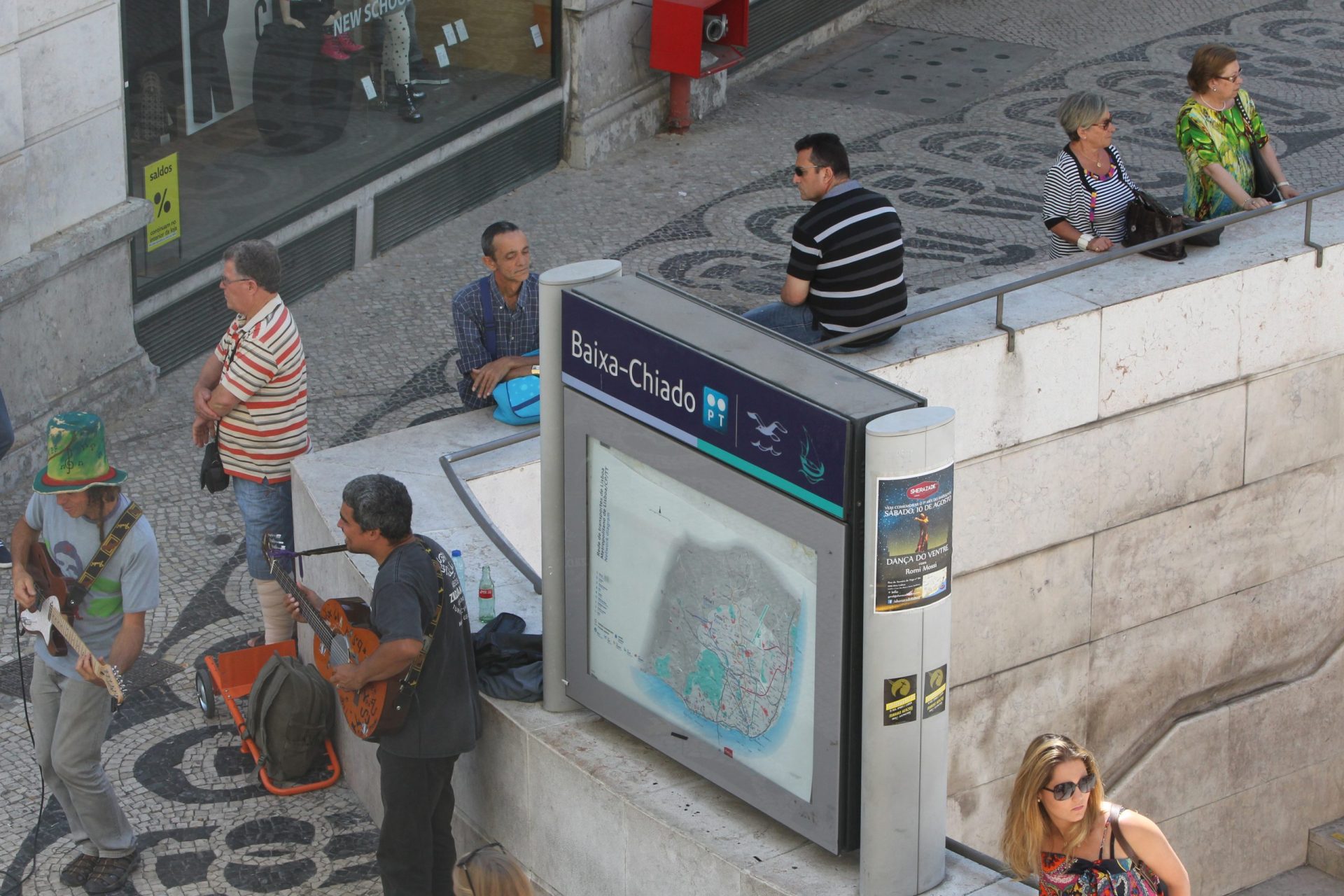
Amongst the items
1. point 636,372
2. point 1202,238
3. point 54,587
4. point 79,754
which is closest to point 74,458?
point 54,587

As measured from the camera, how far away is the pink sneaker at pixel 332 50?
1042 centimetres

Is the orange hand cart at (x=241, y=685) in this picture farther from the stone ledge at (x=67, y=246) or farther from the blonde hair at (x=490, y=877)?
the blonde hair at (x=490, y=877)

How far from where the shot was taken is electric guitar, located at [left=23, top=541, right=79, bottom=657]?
5641 mm

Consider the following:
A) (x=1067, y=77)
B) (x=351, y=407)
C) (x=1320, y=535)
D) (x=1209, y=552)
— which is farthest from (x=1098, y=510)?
(x=1067, y=77)

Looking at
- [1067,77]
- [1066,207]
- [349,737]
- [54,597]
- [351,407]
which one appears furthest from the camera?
[1067,77]

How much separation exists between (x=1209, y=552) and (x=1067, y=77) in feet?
17.2

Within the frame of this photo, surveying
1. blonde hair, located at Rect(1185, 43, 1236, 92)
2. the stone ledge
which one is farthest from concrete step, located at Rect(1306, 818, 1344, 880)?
the stone ledge

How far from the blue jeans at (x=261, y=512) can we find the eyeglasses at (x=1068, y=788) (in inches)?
129

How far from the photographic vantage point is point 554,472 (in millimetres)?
5273

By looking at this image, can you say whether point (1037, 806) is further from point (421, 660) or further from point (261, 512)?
point (261, 512)

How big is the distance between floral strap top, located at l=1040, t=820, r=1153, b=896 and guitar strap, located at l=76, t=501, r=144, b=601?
2.89 m

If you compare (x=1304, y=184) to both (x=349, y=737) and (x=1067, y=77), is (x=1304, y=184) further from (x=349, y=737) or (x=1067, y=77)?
(x=349, y=737)

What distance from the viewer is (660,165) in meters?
11.9

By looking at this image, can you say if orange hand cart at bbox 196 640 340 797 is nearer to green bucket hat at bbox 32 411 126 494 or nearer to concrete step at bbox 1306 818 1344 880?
green bucket hat at bbox 32 411 126 494
